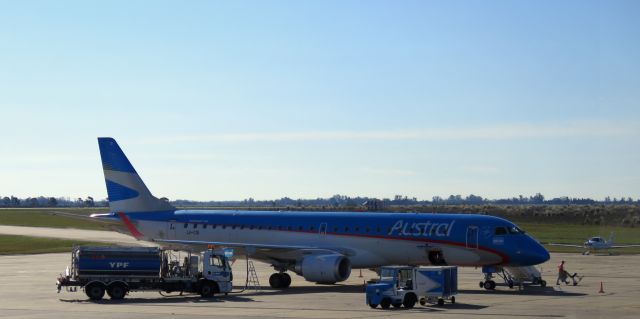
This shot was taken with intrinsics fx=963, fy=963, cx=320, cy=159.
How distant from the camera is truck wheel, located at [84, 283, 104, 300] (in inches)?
1610

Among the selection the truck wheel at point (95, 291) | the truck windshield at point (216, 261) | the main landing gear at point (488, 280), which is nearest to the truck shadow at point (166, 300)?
the truck wheel at point (95, 291)

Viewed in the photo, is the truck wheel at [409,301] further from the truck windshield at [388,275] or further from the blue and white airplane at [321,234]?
the blue and white airplane at [321,234]

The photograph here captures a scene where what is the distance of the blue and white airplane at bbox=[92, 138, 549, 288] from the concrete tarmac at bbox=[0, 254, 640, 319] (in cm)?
145

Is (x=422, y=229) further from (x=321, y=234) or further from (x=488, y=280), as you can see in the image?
(x=321, y=234)

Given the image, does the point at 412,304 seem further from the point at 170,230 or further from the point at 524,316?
the point at 170,230

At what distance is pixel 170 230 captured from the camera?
176ft

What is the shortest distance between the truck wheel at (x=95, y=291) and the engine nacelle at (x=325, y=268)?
10402mm

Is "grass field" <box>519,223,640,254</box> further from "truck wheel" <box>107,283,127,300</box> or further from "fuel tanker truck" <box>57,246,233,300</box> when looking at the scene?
"truck wheel" <box>107,283,127,300</box>

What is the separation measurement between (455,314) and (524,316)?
254 cm

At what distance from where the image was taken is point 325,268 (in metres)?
46.2

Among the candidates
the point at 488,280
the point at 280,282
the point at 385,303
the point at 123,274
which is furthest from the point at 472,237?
the point at 123,274

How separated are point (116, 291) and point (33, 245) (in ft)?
160

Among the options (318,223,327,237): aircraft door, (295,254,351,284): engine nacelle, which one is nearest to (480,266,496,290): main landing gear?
(295,254,351,284): engine nacelle

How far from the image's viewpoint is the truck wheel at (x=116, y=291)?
41219mm
